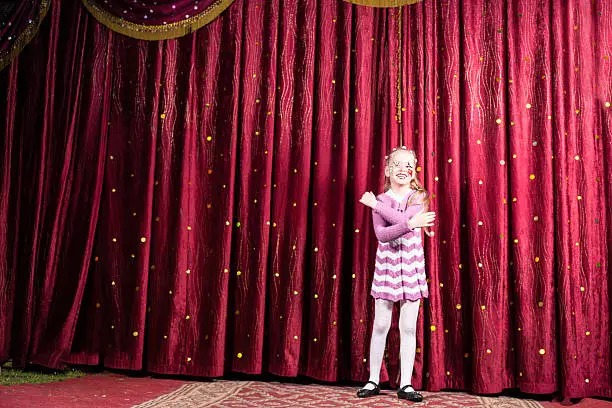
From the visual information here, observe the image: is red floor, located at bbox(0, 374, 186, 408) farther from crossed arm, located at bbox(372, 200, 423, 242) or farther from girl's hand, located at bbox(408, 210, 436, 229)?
girl's hand, located at bbox(408, 210, 436, 229)

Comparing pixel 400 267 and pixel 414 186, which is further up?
pixel 414 186

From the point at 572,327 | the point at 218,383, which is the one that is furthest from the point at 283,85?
the point at 572,327

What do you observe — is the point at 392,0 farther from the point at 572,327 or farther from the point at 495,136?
the point at 572,327

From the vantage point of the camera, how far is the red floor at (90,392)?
91.0 inches

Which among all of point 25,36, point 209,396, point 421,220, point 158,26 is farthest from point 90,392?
point 25,36

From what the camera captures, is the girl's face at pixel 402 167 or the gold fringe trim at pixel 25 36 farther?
the gold fringe trim at pixel 25 36

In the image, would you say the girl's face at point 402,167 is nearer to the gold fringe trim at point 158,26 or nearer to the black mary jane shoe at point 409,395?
the black mary jane shoe at point 409,395

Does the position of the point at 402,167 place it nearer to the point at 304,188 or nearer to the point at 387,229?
the point at 387,229

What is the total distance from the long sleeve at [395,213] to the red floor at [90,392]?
1.31 meters

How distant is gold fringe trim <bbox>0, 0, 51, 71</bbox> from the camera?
321cm

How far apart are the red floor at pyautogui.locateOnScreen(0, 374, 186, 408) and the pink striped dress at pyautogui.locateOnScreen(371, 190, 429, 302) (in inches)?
45.3

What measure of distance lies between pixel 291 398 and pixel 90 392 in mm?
923

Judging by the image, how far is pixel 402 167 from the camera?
2508 millimetres

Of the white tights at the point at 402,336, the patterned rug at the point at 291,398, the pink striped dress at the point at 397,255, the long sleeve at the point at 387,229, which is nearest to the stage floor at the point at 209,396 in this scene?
the patterned rug at the point at 291,398
